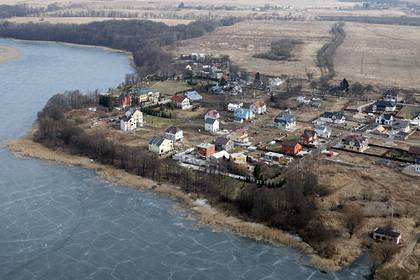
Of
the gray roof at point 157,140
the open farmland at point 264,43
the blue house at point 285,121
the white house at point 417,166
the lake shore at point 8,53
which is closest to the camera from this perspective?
the white house at point 417,166

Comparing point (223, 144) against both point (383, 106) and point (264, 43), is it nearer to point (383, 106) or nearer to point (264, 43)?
point (383, 106)

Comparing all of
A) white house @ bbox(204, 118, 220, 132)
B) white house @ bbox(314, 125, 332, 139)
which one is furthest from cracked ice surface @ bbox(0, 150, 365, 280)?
white house @ bbox(314, 125, 332, 139)

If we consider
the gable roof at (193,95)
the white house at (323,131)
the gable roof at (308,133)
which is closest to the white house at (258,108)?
the gable roof at (193,95)

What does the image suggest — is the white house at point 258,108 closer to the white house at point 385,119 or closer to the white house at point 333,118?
the white house at point 333,118

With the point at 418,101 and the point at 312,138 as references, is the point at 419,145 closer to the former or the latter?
the point at 312,138

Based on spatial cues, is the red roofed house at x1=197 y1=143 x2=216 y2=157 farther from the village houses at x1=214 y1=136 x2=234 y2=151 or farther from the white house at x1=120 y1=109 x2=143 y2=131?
the white house at x1=120 y1=109 x2=143 y2=131

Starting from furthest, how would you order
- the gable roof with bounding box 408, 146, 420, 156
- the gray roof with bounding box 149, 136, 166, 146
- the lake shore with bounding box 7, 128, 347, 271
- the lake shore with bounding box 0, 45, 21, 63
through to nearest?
the lake shore with bounding box 0, 45, 21, 63
the gray roof with bounding box 149, 136, 166, 146
the gable roof with bounding box 408, 146, 420, 156
the lake shore with bounding box 7, 128, 347, 271

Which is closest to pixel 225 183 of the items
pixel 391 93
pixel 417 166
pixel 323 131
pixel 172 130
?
pixel 172 130

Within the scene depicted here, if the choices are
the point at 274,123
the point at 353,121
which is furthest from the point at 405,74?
the point at 274,123
